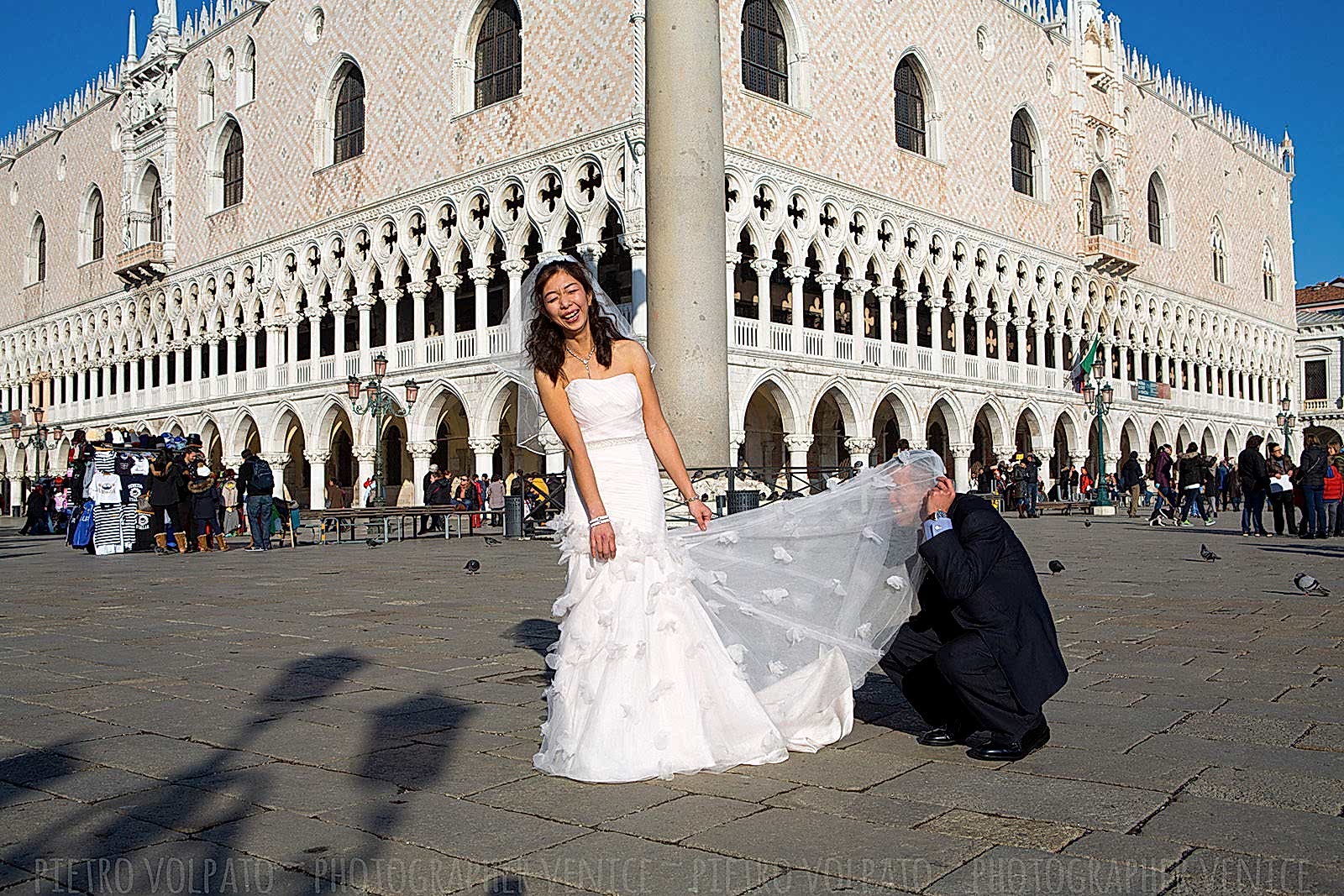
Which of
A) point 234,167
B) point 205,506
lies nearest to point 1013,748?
point 205,506

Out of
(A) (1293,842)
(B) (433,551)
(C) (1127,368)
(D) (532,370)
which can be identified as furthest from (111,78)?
(A) (1293,842)

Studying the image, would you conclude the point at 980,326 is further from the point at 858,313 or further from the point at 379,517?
the point at 379,517

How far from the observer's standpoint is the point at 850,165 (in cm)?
2517

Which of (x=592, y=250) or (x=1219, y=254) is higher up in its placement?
(x=1219, y=254)

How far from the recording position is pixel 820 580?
388 cm

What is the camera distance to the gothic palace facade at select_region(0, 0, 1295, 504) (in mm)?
23359

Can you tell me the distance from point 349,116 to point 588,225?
30.1ft

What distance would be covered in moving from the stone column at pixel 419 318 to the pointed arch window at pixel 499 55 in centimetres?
396

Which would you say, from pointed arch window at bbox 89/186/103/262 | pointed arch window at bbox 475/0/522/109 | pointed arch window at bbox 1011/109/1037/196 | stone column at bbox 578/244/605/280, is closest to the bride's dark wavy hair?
stone column at bbox 578/244/605/280

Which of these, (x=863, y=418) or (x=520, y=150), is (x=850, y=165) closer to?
(x=863, y=418)

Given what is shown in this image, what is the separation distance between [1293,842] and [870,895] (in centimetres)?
103

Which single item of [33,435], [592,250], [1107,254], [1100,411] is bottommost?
[1100,411]

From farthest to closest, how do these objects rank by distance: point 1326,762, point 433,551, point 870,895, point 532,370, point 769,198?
point 769,198 < point 433,551 < point 532,370 < point 1326,762 < point 870,895

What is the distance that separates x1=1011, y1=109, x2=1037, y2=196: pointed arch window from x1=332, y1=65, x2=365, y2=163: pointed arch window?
639 inches
